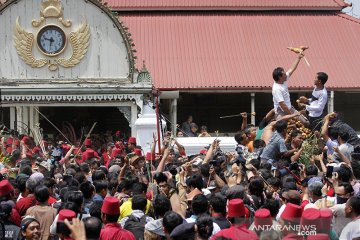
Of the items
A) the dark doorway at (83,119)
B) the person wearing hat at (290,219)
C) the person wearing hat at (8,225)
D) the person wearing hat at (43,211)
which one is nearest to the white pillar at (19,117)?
the dark doorway at (83,119)

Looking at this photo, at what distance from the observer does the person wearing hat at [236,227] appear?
7.99 m

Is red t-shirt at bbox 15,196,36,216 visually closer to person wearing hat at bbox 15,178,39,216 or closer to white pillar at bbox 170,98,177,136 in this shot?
person wearing hat at bbox 15,178,39,216

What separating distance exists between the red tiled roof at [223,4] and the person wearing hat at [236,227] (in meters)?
26.0

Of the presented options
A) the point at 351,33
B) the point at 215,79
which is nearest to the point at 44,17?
the point at 215,79

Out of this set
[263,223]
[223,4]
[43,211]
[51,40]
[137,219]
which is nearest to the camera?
[263,223]

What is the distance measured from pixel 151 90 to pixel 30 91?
10.5 feet

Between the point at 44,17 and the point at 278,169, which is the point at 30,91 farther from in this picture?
the point at 278,169

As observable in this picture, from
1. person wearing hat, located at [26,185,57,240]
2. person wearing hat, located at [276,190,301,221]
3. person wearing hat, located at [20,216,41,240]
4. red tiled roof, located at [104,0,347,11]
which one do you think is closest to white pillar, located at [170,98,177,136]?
red tiled roof, located at [104,0,347,11]

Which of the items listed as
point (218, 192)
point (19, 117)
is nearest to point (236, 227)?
point (218, 192)

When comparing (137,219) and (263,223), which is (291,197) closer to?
(263,223)

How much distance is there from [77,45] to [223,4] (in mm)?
10723

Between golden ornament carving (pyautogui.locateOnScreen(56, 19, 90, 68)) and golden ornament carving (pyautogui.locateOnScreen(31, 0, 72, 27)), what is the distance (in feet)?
1.24

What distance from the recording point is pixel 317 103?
16.2 m

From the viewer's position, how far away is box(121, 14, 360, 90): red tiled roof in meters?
31.3
